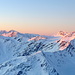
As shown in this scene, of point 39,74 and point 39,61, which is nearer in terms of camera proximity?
point 39,74

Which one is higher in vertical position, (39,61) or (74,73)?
(39,61)

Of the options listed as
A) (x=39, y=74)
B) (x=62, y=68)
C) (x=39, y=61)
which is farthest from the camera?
(x=62, y=68)

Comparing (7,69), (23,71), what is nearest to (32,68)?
(23,71)

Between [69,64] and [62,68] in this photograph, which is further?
[69,64]

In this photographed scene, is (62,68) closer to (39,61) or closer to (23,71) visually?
(39,61)

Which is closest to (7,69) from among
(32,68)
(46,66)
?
(32,68)

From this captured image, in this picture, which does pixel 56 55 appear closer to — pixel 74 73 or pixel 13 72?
pixel 74 73

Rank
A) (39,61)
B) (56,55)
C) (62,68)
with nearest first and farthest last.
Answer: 1. (39,61)
2. (62,68)
3. (56,55)

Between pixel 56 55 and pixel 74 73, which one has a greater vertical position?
pixel 56 55

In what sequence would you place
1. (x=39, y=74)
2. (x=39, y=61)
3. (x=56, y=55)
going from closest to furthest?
1. (x=39, y=74)
2. (x=39, y=61)
3. (x=56, y=55)
